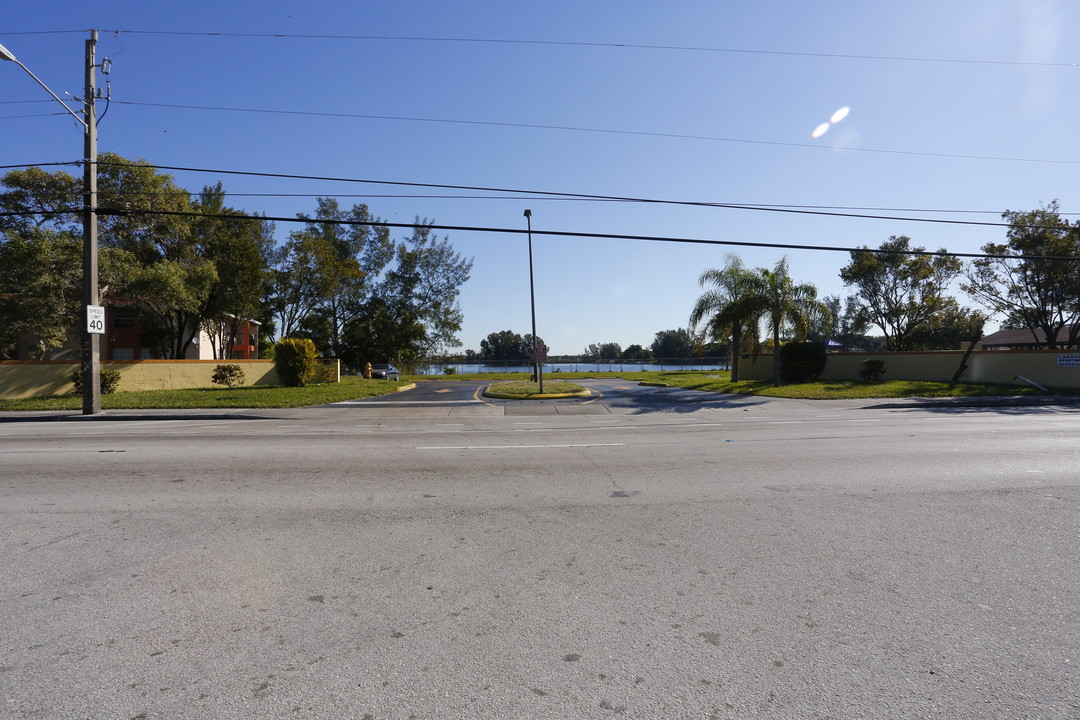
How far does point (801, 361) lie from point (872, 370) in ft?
10.4

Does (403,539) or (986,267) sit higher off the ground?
(986,267)

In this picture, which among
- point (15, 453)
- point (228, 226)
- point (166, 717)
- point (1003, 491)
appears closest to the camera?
point (166, 717)

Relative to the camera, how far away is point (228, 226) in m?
36.5

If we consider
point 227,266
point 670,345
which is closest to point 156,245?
point 227,266

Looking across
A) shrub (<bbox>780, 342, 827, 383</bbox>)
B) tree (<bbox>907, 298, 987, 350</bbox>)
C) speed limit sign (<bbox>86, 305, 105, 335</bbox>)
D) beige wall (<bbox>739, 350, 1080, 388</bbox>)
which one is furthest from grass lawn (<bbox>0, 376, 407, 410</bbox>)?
tree (<bbox>907, 298, 987, 350</bbox>)

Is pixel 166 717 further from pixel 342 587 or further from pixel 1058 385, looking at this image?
pixel 1058 385

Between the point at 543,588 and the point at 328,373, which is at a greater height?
the point at 328,373

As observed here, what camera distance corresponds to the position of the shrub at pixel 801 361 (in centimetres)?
2780

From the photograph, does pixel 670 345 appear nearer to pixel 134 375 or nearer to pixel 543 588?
pixel 134 375

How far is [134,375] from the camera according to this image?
83.9ft

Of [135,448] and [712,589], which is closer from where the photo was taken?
[712,589]

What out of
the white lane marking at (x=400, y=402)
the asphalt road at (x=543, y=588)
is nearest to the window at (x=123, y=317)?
the white lane marking at (x=400, y=402)

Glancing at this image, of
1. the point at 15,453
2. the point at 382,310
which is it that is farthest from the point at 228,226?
the point at 15,453

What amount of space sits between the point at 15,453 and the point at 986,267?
42.1 meters
